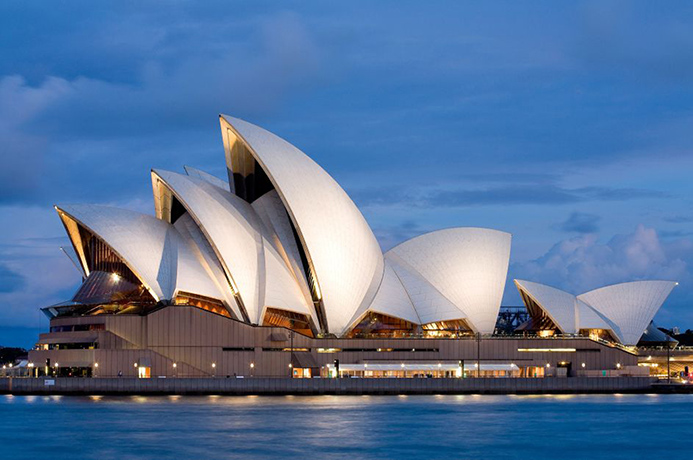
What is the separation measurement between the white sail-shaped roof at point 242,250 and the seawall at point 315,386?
17.1ft

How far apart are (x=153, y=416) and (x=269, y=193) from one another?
26.6 m

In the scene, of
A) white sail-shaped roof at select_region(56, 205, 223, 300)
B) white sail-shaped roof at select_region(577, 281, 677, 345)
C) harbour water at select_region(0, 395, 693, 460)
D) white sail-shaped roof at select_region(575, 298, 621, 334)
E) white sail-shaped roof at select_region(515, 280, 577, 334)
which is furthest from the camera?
white sail-shaped roof at select_region(577, 281, 677, 345)

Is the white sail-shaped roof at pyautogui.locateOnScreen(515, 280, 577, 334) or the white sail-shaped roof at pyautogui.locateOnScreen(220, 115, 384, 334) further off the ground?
the white sail-shaped roof at pyautogui.locateOnScreen(220, 115, 384, 334)

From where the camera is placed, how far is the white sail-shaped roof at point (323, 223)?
77250mm

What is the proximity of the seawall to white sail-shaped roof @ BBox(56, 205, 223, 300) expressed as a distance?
6270 millimetres

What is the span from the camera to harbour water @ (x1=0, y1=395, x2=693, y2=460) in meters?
48.1

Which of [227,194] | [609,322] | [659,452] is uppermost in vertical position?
[227,194]

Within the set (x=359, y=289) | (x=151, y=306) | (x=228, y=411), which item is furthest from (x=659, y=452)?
(x=151, y=306)

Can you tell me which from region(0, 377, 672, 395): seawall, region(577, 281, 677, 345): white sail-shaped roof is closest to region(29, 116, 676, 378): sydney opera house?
region(0, 377, 672, 395): seawall

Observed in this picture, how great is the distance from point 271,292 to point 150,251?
886cm

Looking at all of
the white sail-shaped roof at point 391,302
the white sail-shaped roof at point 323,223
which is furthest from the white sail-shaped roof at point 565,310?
the white sail-shaped roof at point 323,223

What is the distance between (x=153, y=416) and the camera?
58.8 m

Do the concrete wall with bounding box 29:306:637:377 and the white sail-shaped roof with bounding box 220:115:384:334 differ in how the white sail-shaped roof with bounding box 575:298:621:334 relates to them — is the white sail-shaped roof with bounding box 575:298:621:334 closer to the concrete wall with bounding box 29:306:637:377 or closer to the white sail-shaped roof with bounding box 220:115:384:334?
the concrete wall with bounding box 29:306:637:377

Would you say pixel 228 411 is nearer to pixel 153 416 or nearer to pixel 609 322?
pixel 153 416
